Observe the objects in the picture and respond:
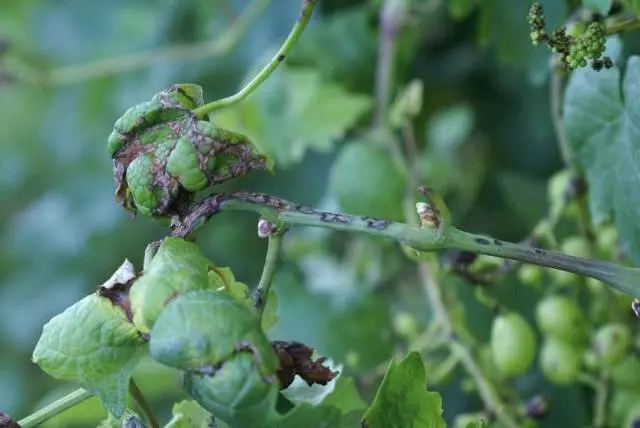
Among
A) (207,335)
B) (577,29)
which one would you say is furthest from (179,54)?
(207,335)

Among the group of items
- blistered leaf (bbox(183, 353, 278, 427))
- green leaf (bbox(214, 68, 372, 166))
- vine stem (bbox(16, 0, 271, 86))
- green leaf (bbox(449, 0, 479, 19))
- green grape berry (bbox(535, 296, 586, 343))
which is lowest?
blistered leaf (bbox(183, 353, 278, 427))

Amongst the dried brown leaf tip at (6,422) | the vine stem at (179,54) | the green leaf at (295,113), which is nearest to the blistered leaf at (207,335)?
the dried brown leaf tip at (6,422)

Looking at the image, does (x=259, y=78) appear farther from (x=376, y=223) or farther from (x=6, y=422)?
(x=6, y=422)

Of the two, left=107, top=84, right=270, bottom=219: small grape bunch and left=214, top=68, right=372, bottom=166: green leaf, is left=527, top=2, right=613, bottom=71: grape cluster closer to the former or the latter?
left=107, top=84, right=270, bottom=219: small grape bunch

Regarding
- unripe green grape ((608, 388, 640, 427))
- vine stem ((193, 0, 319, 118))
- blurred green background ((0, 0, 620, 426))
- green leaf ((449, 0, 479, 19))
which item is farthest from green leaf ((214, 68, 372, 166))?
vine stem ((193, 0, 319, 118))

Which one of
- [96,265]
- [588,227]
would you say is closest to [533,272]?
[588,227]

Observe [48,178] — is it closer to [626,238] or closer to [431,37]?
[431,37]

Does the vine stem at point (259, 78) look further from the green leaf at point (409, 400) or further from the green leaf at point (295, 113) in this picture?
the green leaf at point (295, 113)
